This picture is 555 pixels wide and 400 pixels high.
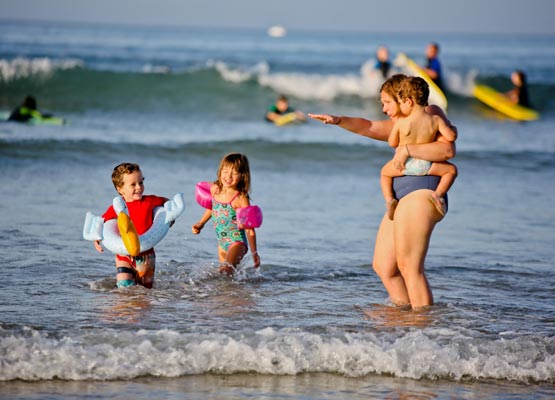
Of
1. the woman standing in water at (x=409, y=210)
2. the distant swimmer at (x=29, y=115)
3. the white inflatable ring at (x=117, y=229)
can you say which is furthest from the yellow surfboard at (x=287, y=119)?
the woman standing in water at (x=409, y=210)

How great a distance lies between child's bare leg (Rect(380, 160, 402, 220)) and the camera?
17.6 ft

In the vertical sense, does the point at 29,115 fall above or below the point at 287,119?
below

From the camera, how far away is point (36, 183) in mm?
10773

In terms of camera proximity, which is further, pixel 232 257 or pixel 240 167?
pixel 232 257

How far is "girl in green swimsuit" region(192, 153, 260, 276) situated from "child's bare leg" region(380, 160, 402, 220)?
169 centimetres

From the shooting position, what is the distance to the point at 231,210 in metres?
7.01

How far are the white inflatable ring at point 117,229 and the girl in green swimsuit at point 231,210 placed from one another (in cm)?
54

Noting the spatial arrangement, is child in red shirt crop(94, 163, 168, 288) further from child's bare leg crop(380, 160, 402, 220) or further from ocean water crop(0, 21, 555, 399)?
child's bare leg crop(380, 160, 402, 220)

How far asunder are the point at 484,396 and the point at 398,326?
0.96 metres

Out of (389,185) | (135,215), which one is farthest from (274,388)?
(135,215)

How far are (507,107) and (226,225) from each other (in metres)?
17.6

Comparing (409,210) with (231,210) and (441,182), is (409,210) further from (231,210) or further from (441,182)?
(231,210)

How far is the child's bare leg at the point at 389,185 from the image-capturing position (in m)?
5.36

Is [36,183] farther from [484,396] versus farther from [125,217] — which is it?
[484,396]
